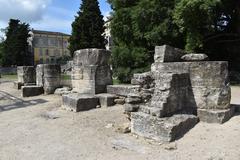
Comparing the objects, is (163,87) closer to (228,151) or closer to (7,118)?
(228,151)

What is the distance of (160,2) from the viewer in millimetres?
20578

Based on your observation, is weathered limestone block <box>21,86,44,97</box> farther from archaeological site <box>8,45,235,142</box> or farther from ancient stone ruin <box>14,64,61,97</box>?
archaeological site <box>8,45,235,142</box>

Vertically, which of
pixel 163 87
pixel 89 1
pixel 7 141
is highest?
pixel 89 1

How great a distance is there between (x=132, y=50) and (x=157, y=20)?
136 inches

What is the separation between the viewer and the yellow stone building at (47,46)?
7191 cm

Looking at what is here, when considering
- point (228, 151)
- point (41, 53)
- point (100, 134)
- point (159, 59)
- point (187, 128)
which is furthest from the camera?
point (41, 53)

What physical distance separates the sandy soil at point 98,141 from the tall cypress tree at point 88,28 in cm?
2887

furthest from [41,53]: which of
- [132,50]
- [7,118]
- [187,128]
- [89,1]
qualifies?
[187,128]

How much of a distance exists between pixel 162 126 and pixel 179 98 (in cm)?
122

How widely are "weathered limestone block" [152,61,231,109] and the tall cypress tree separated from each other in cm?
3075

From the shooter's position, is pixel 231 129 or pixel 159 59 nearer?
pixel 231 129

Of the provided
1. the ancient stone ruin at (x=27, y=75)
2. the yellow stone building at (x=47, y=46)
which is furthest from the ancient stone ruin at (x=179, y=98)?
the yellow stone building at (x=47, y=46)

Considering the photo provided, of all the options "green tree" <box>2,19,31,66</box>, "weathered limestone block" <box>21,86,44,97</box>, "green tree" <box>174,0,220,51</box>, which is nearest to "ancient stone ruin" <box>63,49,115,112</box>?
"weathered limestone block" <box>21,86,44,97</box>

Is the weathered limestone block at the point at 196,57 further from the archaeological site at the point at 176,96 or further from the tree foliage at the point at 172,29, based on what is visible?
the tree foliage at the point at 172,29
